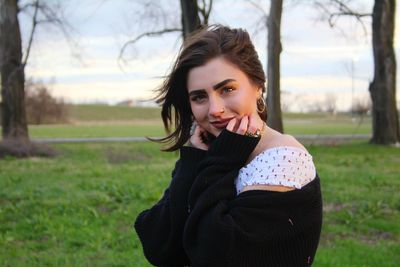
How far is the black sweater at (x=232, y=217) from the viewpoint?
5.15ft

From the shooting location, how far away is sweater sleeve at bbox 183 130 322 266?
5.14 feet

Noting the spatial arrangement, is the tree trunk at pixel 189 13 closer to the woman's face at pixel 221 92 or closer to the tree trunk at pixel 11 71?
the tree trunk at pixel 11 71

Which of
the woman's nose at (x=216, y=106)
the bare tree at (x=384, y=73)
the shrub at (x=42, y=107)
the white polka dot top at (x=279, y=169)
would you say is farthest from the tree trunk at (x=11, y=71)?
the shrub at (x=42, y=107)

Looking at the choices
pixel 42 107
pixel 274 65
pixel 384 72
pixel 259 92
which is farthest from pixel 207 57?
pixel 42 107

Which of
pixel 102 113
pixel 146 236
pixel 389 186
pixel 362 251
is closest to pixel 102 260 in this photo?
pixel 362 251

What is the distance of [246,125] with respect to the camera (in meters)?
1.72

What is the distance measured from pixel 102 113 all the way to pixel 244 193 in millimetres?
76584

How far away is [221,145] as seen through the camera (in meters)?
1.71

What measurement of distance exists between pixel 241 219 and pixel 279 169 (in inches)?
7.5

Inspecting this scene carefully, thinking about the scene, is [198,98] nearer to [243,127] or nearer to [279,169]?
[243,127]

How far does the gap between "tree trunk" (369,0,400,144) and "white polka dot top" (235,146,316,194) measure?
64.8 ft

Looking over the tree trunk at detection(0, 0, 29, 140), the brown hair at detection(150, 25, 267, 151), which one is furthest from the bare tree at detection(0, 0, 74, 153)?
the brown hair at detection(150, 25, 267, 151)

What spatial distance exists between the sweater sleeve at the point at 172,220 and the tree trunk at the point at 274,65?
53.2ft

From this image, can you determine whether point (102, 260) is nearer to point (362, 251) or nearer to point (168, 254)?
point (362, 251)
